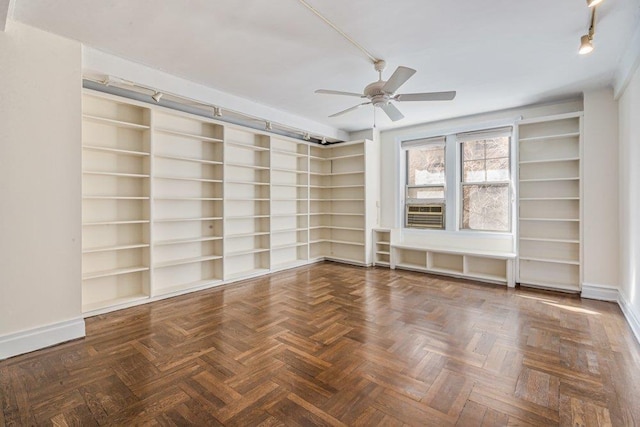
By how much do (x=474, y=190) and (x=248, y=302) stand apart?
416cm

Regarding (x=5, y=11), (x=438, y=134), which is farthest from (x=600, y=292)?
(x=5, y=11)

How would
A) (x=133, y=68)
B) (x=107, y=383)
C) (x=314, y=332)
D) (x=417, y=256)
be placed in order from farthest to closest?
(x=417, y=256) < (x=133, y=68) < (x=314, y=332) < (x=107, y=383)

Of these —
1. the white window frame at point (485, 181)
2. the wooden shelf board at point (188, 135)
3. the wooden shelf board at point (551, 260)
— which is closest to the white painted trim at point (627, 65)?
the white window frame at point (485, 181)

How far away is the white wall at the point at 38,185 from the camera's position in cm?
249

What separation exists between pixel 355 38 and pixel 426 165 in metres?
3.51

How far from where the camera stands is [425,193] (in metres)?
5.78

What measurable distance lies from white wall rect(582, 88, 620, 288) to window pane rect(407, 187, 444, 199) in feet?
6.75

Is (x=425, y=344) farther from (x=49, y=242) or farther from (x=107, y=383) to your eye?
(x=49, y=242)

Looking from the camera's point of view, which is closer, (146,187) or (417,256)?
(146,187)

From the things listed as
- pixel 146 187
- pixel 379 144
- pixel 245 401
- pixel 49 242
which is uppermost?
pixel 379 144

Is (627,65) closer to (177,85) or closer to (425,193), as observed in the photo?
(425,193)

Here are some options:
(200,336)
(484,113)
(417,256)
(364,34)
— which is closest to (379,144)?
(484,113)

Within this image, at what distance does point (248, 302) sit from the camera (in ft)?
12.5

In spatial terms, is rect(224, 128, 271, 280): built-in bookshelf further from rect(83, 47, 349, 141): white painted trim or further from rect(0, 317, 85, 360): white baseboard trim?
rect(0, 317, 85, 360): white baseboard trim
